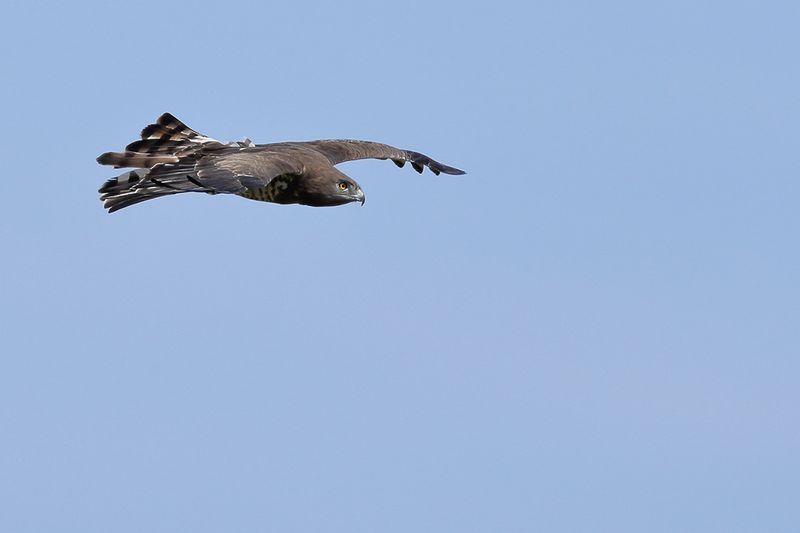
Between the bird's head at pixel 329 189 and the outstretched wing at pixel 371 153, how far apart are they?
1665 millimetres

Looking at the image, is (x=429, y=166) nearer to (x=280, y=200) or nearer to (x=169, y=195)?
(x=280, y=200)

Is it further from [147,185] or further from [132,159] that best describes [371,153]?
[147,185]

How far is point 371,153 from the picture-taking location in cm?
2870

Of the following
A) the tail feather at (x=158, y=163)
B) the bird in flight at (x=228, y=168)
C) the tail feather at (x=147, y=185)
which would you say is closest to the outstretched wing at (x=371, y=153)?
the bird in flight at (x=228, y=168)

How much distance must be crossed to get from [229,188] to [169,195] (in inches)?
30.3

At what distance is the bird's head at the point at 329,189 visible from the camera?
25.3 m

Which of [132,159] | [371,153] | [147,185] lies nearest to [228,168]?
[147,185]

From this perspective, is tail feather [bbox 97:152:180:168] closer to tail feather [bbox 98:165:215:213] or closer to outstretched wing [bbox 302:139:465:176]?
tail feather [bbox 98:165:215:213]

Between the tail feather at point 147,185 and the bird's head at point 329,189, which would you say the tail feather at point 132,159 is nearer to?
the tail feather at point 147,185

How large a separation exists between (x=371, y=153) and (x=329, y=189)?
3.54 meters

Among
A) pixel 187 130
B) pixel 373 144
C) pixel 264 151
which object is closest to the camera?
pixel 264 151

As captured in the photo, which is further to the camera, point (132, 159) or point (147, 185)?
point (132, 159)

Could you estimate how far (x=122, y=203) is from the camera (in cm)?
2356

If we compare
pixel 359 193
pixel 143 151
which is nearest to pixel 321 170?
pixel 359 193
